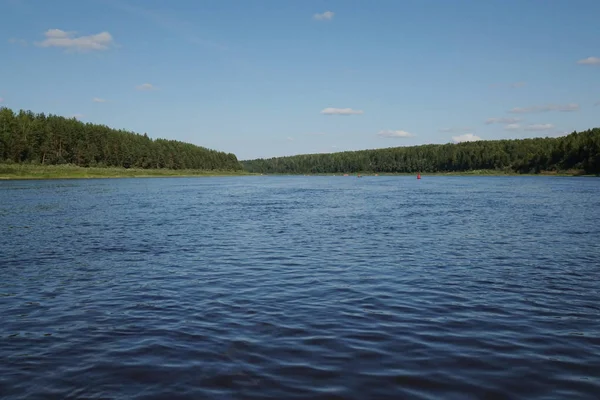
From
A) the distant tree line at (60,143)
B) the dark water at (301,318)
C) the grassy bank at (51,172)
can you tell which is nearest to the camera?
the dark water at (301,318)

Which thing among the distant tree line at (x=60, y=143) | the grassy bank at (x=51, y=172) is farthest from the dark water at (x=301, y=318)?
the distant tree line at (x=60, y=143)

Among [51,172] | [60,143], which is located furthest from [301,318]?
[60,143]

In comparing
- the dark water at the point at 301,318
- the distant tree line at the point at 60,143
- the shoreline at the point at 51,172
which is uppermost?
the distant tree line at the point at 60,143

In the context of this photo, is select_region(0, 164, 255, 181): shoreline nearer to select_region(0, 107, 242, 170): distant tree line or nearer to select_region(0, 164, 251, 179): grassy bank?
select_region(0, 164, 251, 179): grassy bank

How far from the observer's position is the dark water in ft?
27.0

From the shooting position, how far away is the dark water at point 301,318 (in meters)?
8.23

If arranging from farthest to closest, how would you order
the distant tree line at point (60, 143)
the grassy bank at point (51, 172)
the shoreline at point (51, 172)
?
the distant tree line at point (60, 143) < the grassy bank at point (51, 172) < the shoreline at point (51, 172)

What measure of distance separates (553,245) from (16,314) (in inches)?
911

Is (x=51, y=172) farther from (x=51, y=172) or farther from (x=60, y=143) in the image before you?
(x=60, y=143)

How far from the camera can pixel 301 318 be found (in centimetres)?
1183

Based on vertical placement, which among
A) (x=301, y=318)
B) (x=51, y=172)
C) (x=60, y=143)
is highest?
(x=60, y=143)

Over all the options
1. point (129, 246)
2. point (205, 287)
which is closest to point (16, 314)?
point (205, 287)

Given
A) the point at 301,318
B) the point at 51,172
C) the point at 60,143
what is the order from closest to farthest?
the point at 301,318
the point at 51,172
the point at 60,143

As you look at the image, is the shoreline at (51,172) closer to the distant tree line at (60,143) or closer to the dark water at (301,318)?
the distant tree line at (60,143)
